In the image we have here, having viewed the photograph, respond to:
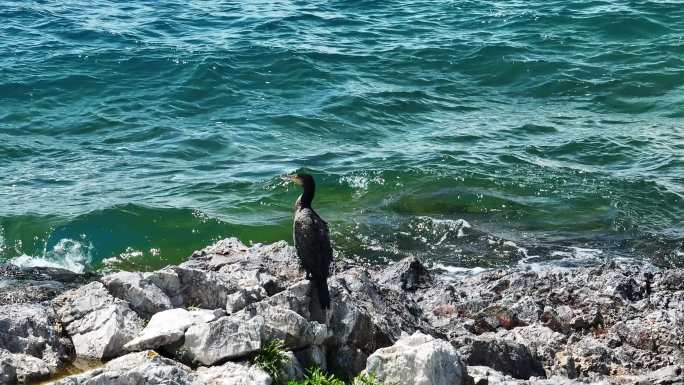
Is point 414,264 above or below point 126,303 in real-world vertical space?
below

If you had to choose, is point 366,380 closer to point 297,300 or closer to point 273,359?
point 273,359

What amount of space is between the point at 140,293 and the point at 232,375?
179 centimetres

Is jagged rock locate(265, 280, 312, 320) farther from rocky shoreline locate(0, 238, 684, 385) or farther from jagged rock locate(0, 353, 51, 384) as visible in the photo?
jagged rock locate(0, 353, 51, 384)

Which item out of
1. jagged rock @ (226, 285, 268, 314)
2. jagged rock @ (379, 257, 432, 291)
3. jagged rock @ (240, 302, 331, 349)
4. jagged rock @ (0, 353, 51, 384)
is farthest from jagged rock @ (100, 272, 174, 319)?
jagged rock @ (379, 257, 432, 291)

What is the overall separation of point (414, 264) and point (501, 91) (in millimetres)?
13166

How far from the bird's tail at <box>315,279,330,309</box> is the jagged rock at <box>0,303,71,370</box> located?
7.63ft

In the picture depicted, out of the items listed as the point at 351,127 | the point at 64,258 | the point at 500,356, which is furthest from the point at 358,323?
the point at 351,127

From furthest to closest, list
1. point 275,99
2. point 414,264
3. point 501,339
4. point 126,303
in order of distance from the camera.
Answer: point 275,99
point 414,264
point 501,339
point 126,303

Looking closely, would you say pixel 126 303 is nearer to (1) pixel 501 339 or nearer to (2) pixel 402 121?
(1) pixel 501 339

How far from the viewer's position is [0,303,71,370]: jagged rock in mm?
7867

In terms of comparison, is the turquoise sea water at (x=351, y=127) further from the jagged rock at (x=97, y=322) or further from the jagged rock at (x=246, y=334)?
the jagged rock at (x=246, y=334)

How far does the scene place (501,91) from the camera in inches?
971

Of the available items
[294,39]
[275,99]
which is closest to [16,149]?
[275,99]

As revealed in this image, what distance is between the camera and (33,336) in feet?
26.2
